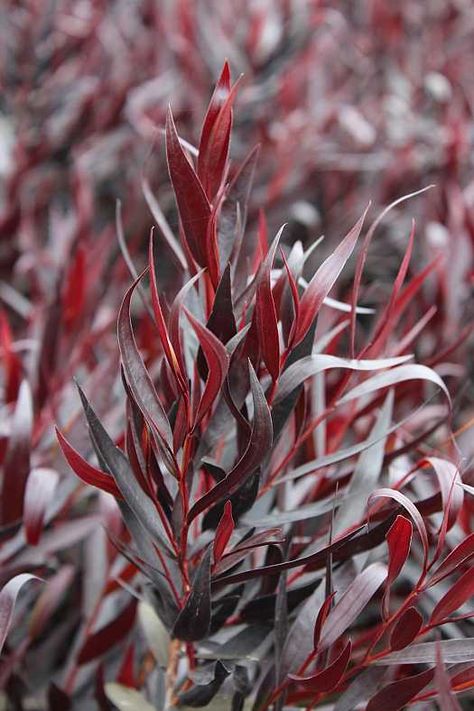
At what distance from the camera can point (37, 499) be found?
93 centimetres

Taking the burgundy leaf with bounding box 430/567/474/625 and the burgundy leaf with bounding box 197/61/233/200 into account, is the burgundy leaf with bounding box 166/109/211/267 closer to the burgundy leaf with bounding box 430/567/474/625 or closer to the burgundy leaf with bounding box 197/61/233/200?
the burgundy leaf with bounding box 197/61/233/200

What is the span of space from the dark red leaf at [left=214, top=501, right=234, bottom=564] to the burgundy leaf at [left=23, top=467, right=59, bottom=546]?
11.2 inches

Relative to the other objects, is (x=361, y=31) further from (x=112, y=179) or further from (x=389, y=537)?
(x=389, y=537)

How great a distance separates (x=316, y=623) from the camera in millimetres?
704

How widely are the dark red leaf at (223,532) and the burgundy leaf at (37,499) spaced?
283 mm

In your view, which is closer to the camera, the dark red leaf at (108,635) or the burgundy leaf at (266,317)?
the burgundy leaf at (266,317)

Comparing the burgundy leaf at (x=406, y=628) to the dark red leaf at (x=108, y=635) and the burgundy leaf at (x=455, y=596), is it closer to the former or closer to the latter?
the burgundy leaf at (x=455, y=596)

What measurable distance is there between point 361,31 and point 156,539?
232 centimetres

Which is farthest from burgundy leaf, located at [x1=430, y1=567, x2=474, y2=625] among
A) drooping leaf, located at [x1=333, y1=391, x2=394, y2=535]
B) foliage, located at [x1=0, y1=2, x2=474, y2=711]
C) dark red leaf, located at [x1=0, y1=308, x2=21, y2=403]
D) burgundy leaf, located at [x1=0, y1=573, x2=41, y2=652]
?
dark red leaf, located at [x1=0, y1=308, x2=21, y2=403]

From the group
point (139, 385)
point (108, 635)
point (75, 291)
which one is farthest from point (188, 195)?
point (75, 291)

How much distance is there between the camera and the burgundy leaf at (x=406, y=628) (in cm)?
68

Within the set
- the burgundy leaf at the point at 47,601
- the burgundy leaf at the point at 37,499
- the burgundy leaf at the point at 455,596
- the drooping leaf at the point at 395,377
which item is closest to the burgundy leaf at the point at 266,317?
the drooping leaf at the point at 395,377

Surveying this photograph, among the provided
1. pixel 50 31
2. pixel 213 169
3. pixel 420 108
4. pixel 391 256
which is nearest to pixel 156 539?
pixel 213 169

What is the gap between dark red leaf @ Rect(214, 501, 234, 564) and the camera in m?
0.66
